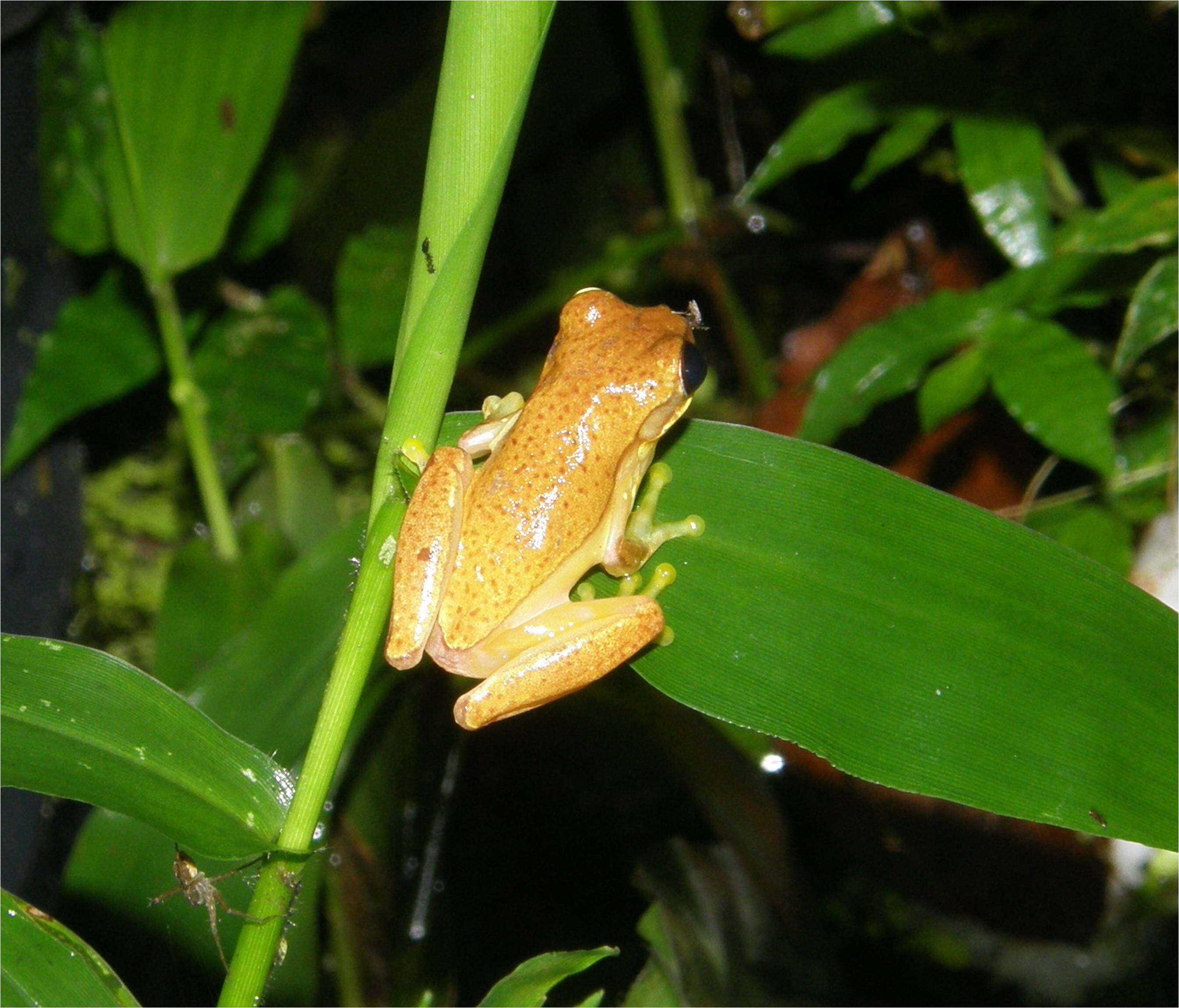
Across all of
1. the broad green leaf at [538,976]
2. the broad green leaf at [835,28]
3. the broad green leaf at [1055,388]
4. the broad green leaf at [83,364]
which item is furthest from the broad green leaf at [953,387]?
the broad green leaf at [83,364]

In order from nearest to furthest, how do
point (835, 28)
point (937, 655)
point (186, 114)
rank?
point (937, 655) → point (835, 28) → point (186, 114)

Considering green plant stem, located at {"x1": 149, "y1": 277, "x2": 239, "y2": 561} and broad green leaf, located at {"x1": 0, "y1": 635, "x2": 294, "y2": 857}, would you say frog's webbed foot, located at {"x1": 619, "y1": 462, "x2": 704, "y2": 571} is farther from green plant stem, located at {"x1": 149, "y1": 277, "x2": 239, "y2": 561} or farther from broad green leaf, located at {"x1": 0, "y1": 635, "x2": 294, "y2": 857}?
green plant stem, located at {"x1": 149, "y1": 277, "x2": 239, "y2": 561}

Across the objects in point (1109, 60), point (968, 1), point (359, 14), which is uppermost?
point (359, 14)

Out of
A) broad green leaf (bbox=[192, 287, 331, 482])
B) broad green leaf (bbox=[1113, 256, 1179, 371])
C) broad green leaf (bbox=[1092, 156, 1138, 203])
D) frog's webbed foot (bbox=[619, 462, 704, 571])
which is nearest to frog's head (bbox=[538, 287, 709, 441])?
frog's webbed foot (bbox=[619, 462, 704, 571])

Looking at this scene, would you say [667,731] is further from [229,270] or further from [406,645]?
[229,270]

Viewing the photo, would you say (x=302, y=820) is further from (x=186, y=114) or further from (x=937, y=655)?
(x=186, y=114)

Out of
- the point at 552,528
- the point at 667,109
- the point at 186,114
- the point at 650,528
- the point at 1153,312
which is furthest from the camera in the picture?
the point at 667,109

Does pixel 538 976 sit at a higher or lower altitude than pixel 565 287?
lower

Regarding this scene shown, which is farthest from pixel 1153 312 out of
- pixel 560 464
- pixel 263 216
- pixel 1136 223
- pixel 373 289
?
pixel 263 216

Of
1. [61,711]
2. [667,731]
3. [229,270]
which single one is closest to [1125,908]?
[667,731]
